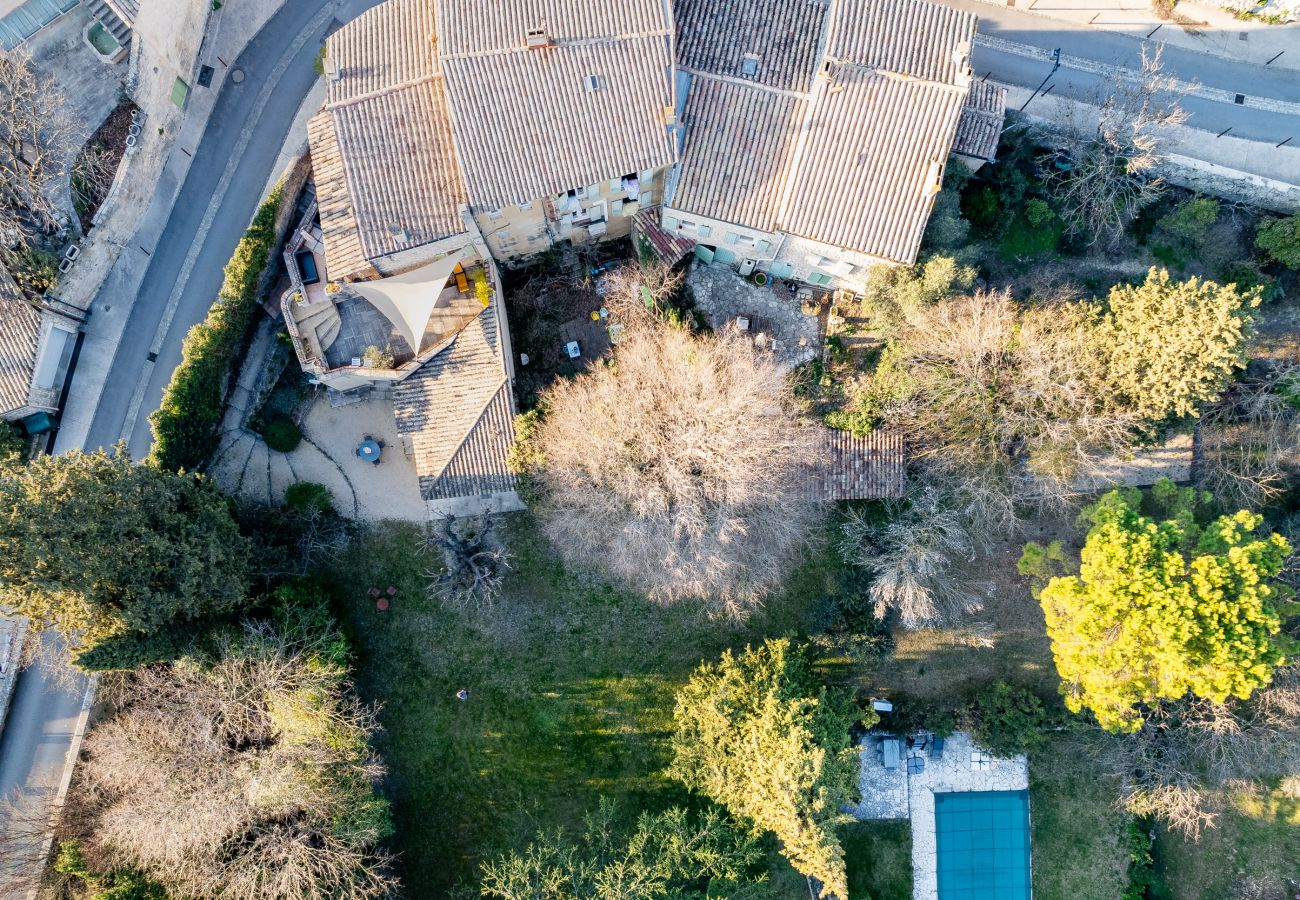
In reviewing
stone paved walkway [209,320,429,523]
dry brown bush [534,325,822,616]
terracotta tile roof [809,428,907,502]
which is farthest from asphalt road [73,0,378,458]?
terracotta tile roof [809,428,907,502]

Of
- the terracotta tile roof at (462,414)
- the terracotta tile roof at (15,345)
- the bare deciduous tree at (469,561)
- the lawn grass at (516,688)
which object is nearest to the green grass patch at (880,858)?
the lawn grass at (516,688)

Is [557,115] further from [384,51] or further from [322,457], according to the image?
[322,457]

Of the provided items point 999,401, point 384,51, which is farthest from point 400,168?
point 999,401

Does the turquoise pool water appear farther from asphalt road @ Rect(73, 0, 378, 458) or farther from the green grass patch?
asphalt road @ Rect(73, 0, 378, 458)

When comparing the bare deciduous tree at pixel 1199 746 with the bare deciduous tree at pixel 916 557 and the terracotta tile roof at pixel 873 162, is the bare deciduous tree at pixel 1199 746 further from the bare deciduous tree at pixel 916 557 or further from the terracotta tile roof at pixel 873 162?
the terracotta tile roof at pixel 873 162

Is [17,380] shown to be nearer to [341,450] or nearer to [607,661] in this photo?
[341,450]

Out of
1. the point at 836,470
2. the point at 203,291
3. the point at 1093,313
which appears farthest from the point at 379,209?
the point at 1093,313
